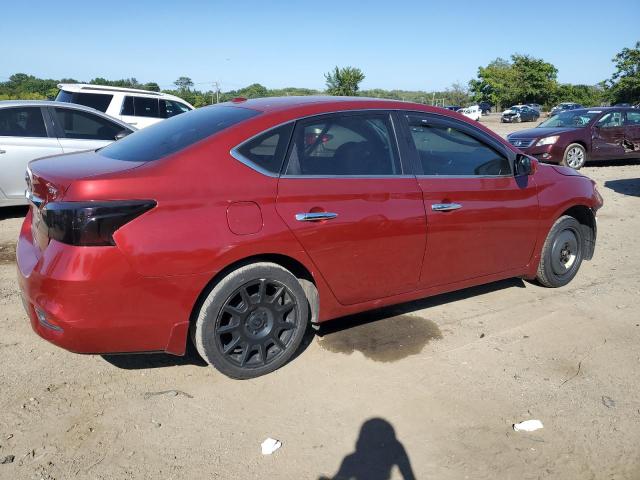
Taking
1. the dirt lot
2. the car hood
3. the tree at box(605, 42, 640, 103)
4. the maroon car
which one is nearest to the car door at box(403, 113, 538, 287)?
the dirt lot

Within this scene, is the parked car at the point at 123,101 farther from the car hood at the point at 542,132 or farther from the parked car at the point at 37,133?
the car hood at the point at 542,132

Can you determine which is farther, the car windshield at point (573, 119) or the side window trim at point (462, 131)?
the car windshield at point (573, 119)

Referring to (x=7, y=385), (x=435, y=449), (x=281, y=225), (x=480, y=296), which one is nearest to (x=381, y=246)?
(x=281, y=225)

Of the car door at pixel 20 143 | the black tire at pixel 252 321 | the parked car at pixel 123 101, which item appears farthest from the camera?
the parked car at pixel 123 101

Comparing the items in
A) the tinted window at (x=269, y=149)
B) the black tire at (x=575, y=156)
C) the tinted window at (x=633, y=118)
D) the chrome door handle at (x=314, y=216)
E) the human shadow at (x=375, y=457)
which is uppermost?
the tinted window at (x=633, y=118)

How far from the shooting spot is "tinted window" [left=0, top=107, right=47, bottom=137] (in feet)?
22.6

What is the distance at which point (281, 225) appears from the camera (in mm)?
3182

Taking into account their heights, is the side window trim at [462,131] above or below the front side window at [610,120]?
below

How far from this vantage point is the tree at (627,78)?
5184 cm

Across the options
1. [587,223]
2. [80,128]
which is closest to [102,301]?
[587,223]

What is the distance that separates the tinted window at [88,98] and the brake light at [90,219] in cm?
922

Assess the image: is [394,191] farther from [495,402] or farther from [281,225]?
[495,402]

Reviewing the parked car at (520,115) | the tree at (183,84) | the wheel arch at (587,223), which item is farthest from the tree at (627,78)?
the wheel arch at (587,223)

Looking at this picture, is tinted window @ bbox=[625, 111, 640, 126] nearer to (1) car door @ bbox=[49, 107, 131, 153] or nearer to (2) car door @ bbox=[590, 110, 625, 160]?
(2) car door @ bbox=[590, 110, 625, 160]
